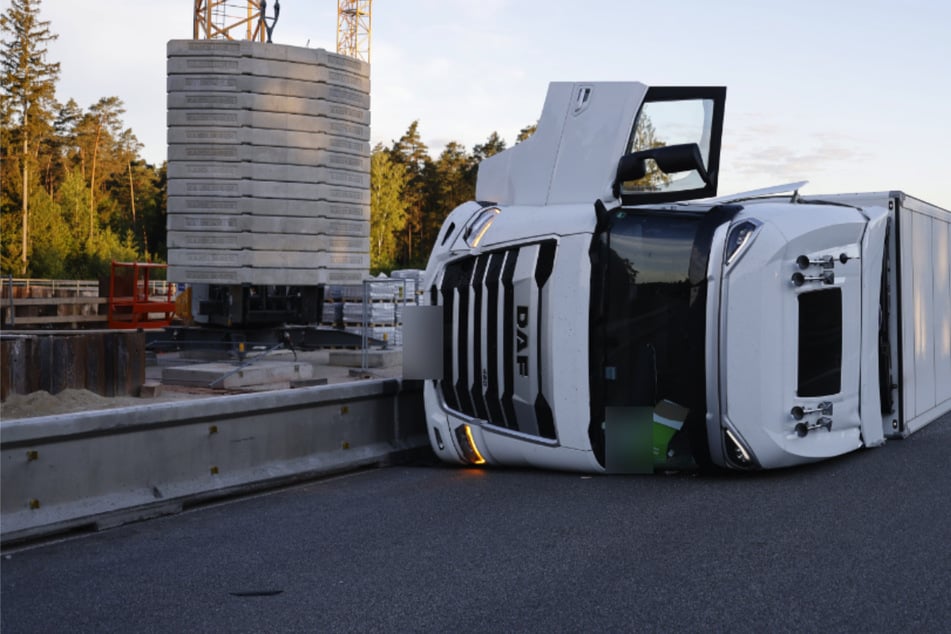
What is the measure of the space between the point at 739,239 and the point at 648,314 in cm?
86

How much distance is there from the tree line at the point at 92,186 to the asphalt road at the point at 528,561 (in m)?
61.0

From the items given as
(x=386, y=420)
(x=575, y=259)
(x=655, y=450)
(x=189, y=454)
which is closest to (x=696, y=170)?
(x=575, y=259)

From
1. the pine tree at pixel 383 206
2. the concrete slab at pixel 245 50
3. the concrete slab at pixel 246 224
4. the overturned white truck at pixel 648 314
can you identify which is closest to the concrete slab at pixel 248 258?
the concrete slab at pixel 246 224

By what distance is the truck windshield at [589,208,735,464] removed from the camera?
305 inches

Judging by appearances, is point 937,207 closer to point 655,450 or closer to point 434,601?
point 655,450

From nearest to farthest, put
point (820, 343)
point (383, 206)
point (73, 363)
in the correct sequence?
point (820, 343) → point (73, 363) → point (383, 206)

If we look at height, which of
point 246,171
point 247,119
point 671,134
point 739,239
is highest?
point 247,119

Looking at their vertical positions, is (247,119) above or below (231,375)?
above

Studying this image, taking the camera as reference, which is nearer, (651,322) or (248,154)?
(651,322)

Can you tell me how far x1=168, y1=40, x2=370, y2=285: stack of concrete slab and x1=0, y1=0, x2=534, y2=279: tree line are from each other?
4628cm

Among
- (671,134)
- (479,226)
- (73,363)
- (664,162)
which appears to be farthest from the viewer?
(73,363)

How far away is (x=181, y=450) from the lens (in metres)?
7.46

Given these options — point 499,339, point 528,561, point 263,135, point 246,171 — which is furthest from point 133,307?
point 528,561

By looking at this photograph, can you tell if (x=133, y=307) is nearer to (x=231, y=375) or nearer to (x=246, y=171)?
(x=246, y=171)
